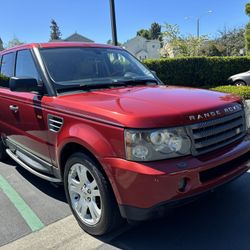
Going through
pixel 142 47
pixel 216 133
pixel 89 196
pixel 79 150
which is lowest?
pixel 89 196

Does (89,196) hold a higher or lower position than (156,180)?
lower

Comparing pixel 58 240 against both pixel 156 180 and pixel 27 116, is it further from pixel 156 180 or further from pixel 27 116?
pixel 27 116

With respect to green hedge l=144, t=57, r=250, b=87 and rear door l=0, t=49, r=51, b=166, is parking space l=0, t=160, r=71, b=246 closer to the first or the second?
rear door l=0, t=49, r=51, b=166

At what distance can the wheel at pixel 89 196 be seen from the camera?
3.29 metres

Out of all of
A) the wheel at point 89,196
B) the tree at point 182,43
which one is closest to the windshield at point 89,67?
the wheel at point 89,196

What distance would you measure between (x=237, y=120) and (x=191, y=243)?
1268 millimetres

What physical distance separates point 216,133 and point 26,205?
8.16 feet

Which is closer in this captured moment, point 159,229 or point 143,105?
point 143,105

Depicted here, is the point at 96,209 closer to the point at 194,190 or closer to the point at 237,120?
the point at 194,190

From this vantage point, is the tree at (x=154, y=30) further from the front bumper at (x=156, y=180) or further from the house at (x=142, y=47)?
the front bumper at (x=156, y=180)

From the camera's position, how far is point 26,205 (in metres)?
Answer: 4.51

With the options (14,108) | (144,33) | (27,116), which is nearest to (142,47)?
(144,33)

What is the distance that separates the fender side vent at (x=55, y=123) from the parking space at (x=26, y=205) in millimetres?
1002

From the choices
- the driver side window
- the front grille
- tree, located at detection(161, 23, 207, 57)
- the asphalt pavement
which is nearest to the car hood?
the front grille
